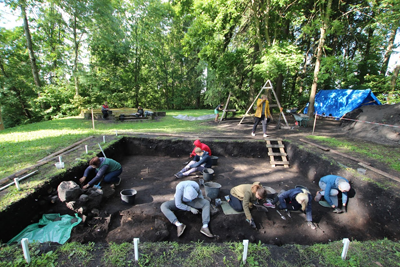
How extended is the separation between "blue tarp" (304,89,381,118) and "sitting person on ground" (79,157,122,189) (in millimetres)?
14622

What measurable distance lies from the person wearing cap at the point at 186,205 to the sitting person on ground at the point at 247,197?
64 centimetres

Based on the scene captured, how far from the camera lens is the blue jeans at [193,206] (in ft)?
11.4

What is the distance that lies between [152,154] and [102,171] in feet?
9.59

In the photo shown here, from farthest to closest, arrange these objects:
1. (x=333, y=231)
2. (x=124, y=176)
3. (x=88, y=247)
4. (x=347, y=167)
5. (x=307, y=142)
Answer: (x=307, y=142) < (x=124, y=176) < (x=347, y=167) < (x=333, y=231) < (x=88, y=247)

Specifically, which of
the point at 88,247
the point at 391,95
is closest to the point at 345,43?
the point at 391,95

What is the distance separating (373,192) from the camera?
374cm

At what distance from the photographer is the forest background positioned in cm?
912

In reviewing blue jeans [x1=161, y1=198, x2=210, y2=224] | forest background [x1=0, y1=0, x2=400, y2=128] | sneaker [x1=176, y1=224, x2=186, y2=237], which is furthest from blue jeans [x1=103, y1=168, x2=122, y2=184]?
forest background [x1=0, y1=0, x2=400, y2=128]

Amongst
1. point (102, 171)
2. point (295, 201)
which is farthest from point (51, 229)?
point (295, 201)

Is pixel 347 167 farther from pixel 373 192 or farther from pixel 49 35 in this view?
pixel 49 35

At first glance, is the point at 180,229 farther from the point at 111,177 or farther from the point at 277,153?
the point at 277,153

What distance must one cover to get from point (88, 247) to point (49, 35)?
22.8m

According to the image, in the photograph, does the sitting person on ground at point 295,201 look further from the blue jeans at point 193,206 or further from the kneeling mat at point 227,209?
the blue jeans at point 193,206

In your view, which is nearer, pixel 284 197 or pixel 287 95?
pixel 284 197
